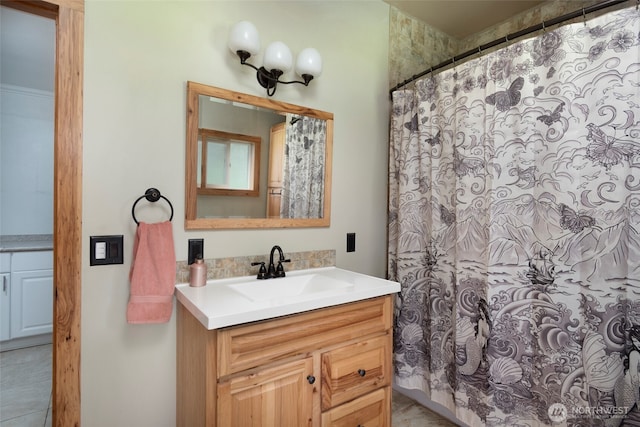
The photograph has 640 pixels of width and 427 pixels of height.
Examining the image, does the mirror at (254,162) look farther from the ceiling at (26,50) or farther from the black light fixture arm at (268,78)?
the ceiling at (26,50)

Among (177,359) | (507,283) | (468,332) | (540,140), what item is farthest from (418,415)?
(540,140)

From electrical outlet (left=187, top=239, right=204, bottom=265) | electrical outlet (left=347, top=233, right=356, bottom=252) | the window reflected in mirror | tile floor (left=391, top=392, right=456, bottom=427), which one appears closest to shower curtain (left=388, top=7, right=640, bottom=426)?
tile floor (left=391, top=392, right=456, bottom=427)

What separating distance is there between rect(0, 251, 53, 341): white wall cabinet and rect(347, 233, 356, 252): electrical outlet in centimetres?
262

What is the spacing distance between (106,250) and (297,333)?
864 millimetres

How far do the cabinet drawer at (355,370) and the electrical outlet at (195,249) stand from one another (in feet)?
2.44

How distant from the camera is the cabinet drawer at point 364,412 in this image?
1296mm

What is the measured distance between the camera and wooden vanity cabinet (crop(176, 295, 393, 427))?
104cm

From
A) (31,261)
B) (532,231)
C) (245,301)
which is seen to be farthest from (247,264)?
(31,261)

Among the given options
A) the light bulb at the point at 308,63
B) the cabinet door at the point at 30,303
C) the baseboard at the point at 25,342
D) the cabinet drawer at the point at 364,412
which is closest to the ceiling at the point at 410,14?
the light bulb at the point at 308,63

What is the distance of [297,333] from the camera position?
1.19 meters

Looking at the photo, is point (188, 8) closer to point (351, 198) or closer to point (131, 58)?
point (131, 58)

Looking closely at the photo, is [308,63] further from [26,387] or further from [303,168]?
[26,387]

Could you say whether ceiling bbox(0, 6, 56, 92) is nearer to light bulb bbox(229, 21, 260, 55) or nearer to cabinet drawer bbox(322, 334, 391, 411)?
light bulb bbox(229, 21, 260, 55)

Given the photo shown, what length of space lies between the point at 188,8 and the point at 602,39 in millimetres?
1760
